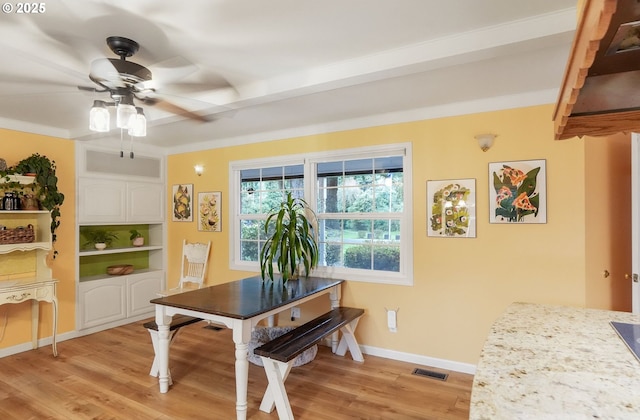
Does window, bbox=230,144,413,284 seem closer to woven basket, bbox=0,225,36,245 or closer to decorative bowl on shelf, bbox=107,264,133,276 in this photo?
decorative bowl on shelf, bbox=107,264,133,276

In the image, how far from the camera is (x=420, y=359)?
10.4ft

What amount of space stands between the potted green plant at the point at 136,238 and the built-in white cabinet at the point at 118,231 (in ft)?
0.23

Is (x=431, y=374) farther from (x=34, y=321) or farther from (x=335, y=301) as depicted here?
(x=34, y=321)

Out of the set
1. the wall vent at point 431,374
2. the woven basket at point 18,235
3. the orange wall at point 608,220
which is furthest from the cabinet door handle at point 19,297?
the orange wall at point 608,220

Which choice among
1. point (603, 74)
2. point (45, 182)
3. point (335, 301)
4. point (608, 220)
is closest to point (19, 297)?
point (45, 182)

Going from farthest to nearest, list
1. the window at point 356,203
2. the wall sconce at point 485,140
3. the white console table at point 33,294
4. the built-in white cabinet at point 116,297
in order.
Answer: the built-in white cabinet at point 116,297 → the window at point 356,203 → the white console table at point 33,294 → the wall sconce at point 485,140

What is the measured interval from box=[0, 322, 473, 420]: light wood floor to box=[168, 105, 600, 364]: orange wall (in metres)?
0.36

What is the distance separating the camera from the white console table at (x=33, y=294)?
10.3 ft

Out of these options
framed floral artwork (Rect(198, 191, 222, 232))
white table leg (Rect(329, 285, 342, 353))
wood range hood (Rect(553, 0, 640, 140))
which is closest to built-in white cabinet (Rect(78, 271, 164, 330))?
framed floral artwork (Rect(198, 191, 222, 232))

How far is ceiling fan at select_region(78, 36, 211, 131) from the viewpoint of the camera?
179 cm

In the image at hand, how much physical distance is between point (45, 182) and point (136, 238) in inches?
54.5

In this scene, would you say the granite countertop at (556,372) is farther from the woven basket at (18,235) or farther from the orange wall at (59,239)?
the orange wall at (59,239)

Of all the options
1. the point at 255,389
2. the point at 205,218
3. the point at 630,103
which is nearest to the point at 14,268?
the point at 205,218

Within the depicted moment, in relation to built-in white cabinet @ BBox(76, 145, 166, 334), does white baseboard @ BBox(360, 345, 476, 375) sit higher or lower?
lower
